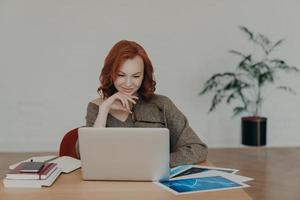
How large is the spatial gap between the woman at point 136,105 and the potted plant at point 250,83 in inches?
117

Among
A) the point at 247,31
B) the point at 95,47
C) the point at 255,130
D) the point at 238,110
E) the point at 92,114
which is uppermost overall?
the point at 247,31

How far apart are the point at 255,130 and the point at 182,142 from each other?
3093 millimetres

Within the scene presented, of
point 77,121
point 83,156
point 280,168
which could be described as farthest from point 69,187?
point 77,121

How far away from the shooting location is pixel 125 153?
1694 mm

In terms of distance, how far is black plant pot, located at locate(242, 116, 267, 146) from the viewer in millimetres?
5088

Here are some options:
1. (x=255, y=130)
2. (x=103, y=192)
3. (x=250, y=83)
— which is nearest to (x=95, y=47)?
(x=250, y=83)

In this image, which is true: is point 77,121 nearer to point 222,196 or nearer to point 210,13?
point 210,13

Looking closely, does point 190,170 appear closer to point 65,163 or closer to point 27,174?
point 65,163

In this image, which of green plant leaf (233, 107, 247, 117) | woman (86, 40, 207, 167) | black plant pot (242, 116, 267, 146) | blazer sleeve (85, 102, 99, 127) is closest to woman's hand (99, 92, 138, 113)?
woman (86, 40, 207, 167)

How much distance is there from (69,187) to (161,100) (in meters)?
0.82

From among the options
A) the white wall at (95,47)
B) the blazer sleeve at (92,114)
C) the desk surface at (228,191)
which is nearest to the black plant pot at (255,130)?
the desk surface at (228,191)

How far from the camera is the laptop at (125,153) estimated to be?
1.67 metres

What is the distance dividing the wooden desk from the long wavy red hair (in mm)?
598

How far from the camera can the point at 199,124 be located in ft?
18.0
